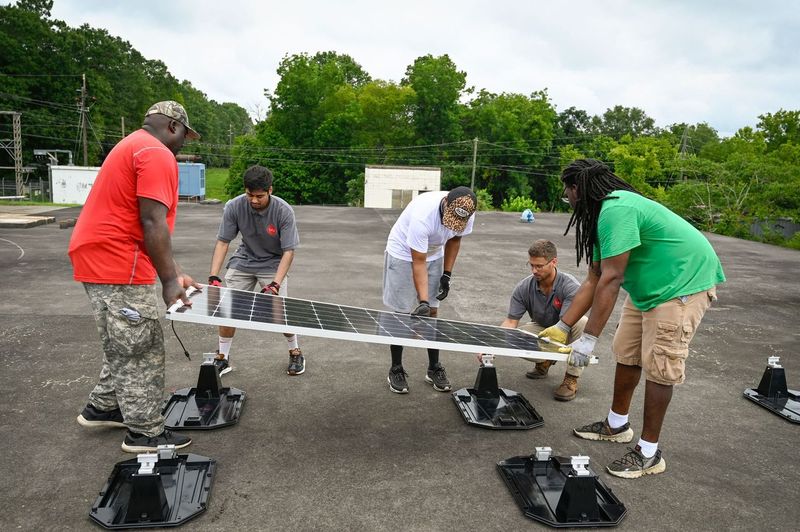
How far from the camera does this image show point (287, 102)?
195 ft

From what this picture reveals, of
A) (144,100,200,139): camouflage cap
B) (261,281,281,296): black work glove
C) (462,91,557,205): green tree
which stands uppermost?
(462,91,557,205): green tree

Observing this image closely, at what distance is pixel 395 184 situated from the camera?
133 ft

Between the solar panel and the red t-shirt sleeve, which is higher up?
the red t-shirt sleeve

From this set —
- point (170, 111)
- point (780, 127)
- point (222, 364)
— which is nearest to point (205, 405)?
point (222, 364)

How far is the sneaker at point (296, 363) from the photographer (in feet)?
16.9

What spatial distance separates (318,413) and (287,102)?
195ft

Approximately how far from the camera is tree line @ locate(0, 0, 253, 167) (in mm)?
47062

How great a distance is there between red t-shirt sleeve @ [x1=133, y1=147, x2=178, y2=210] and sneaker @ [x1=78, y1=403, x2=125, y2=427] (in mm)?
1687

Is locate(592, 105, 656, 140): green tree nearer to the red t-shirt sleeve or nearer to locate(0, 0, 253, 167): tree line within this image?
locate(0, 0, 253, 167): tree line

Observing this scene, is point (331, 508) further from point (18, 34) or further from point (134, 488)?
point (18, 34)

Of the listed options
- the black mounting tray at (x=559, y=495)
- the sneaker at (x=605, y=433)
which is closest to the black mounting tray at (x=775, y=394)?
the sneaker at (x=605, y=433)

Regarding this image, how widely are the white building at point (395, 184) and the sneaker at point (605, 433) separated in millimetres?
36575

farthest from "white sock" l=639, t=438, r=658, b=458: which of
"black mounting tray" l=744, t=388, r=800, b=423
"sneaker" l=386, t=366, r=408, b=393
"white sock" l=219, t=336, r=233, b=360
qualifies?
"white sock" l=219, t=336, r=233, b=360

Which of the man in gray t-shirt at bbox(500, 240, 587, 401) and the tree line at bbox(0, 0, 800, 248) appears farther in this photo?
the tree line at bbox(0, 0, 800, 248)
